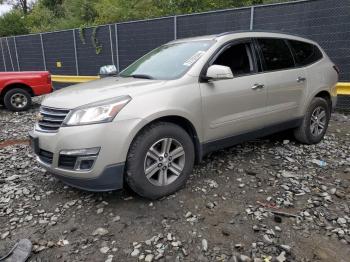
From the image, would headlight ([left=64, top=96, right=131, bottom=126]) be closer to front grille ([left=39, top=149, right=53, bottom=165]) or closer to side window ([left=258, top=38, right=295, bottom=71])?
front grille ([left=39, top=149, right=53, bottom=165])

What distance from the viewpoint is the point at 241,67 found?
4.24 m

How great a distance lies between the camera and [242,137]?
4.28 m

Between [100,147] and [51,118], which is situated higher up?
[51,118]

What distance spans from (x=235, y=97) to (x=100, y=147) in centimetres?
180

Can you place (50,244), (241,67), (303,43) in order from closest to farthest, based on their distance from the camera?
1. (50,244)
2. (241,67)
3. (303,43)

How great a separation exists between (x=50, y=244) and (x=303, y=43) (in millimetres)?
4466

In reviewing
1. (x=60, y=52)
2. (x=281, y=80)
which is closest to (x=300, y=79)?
(x=281, y=80)

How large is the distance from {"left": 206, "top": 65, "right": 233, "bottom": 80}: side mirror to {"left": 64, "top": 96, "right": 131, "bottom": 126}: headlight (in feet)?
3.37

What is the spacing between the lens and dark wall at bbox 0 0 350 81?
754 cm

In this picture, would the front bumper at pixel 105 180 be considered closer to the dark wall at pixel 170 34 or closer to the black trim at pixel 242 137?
the black trim at pixel 242 137

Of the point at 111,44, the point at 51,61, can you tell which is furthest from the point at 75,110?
the point at 51,61

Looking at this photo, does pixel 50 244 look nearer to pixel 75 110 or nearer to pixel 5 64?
pixel 75 110

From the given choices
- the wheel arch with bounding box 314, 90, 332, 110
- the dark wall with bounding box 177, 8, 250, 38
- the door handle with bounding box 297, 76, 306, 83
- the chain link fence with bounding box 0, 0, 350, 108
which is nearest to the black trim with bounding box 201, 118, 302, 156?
the door handle with bounding box 297, 76, 306, 83

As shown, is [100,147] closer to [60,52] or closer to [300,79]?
[300,79]
